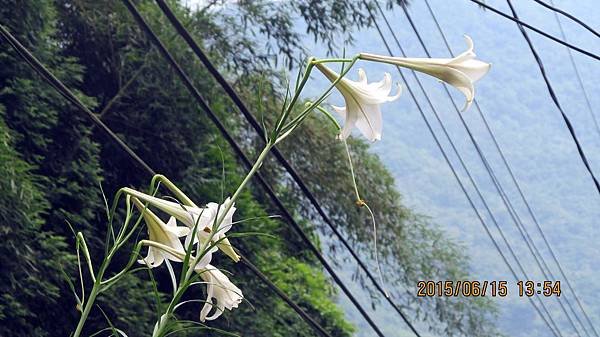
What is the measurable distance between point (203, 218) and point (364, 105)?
5.2 inches

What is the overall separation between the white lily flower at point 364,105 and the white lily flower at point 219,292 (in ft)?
0.42

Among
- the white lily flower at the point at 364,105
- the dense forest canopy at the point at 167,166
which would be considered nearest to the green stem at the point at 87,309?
the white lily flower at the point at 364,105

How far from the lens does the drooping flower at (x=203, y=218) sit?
2.35ft

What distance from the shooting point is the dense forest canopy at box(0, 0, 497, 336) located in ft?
12.5

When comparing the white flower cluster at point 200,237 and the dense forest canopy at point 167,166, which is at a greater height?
the dense forest canopy at point 167,166

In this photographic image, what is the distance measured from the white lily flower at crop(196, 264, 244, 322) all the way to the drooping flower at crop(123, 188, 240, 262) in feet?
0.08

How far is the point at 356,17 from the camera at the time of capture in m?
5.67

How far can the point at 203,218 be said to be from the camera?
720mm

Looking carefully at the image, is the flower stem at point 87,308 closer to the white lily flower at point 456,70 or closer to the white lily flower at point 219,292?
the white lily flower at point 219,292

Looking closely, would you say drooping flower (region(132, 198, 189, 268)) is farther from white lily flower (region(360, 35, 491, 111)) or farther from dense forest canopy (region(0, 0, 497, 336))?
dense forest canopy (region(0, 0, 497, 336))

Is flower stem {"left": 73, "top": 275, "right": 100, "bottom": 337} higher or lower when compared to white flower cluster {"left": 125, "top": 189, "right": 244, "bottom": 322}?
lower

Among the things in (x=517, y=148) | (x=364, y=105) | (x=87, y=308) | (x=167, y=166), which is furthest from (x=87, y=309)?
(x=517, y=148)

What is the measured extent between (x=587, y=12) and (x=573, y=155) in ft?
12.2

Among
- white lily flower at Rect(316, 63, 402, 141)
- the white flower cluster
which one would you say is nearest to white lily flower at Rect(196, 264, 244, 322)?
the white flower cluster
